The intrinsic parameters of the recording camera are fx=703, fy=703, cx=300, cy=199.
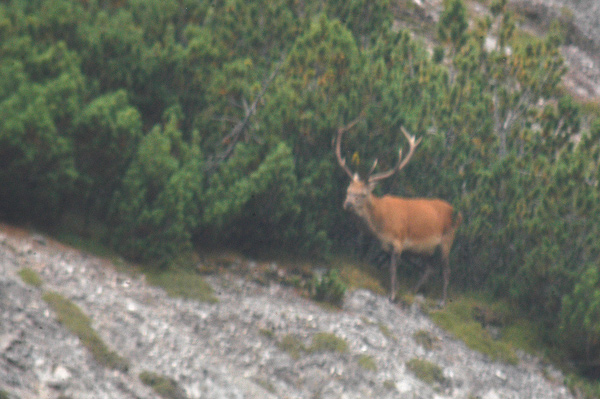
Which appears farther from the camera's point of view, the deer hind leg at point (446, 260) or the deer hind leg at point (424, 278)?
the deer hind leg at point (446, 260)

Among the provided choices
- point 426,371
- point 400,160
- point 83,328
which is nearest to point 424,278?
point 400,160

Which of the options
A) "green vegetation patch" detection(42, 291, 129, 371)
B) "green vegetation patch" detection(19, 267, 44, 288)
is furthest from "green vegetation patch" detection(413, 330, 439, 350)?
"green vegetation patch" detection(19, 267, 44, 288)

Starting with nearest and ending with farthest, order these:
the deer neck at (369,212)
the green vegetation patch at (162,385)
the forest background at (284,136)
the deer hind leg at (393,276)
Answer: the green vegetation patch at (162,385) → the forest background at (284,136) → the deer neck at (369,212) → the deer hind leg at (393,276)

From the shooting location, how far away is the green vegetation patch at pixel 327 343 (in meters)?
9.03

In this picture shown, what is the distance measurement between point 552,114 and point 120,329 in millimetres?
7954

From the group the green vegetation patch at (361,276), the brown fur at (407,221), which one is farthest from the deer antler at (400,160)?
the green vegetation patch at (361,276)

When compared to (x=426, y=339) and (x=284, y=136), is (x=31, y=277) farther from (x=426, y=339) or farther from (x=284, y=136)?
(x=426, y=339)

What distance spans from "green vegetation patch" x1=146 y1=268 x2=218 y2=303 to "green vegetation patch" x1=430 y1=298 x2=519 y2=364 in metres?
3.83

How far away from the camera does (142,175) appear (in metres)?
9.25

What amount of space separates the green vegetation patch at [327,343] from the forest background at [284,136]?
2056mm

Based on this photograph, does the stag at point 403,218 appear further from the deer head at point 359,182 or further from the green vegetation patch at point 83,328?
the green vegetation patch at point 83,328

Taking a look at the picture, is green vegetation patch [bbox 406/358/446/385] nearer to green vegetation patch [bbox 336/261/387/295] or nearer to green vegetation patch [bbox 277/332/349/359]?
green vegetation patch [bbox 277/332/349/359]

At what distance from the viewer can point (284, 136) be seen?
11195 mm

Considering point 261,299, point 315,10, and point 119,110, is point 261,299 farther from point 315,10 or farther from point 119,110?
point 315,10
